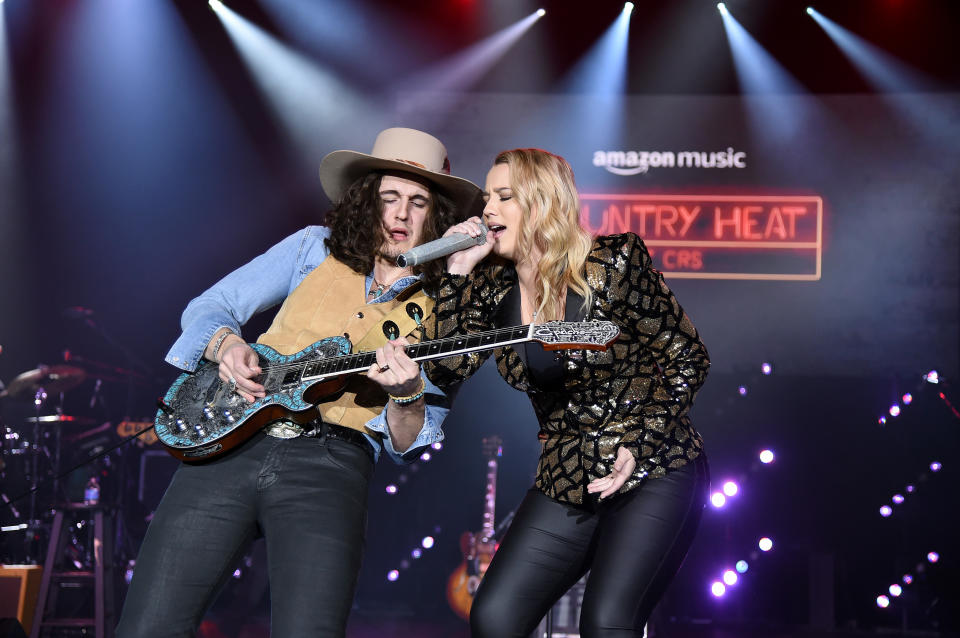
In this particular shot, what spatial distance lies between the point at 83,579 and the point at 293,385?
3.47 m

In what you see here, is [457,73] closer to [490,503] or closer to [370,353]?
[490,503]

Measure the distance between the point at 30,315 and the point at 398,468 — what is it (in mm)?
3428

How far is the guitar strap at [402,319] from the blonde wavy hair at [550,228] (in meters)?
0.35

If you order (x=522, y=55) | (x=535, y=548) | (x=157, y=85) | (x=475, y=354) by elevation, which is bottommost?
(x=535, y=548)

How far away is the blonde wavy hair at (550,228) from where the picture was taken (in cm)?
266

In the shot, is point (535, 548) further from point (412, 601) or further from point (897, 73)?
point (897, 73)

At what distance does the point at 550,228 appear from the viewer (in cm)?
269

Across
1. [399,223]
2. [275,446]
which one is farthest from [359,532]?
[399,223]

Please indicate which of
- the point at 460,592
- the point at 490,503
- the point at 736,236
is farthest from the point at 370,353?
the point at 736,236

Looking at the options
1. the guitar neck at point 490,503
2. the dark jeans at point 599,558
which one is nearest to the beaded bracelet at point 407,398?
the dark jeans at point 599,558

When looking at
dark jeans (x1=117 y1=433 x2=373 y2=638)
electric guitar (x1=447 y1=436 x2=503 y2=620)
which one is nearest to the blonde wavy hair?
dark jeans (x1=117 y1=433 x2=373 y2=638)

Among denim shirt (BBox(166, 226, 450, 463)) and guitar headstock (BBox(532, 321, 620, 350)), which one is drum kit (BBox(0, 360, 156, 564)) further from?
guitar headstock (BBox(532, 321, 620, 350))

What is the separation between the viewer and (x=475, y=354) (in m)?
2.71

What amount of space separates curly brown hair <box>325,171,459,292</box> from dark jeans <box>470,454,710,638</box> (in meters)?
0.84
